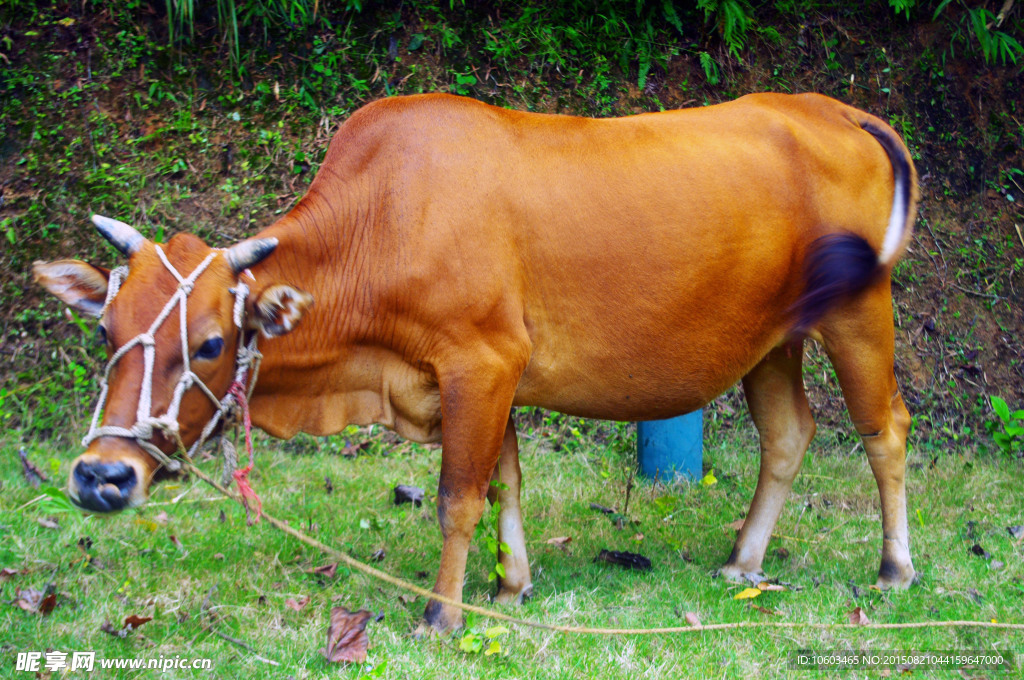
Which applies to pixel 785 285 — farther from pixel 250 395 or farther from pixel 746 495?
pixel 250 395

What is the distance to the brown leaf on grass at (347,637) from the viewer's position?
3.32 m

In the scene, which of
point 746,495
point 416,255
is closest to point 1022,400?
point 746,495

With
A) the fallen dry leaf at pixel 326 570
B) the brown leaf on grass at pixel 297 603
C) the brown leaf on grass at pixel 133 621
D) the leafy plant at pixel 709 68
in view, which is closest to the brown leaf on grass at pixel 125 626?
the brown leaf on grass at pixel 133 621

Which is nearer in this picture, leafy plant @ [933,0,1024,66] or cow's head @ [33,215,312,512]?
cow's head @ [33,215,312,512]

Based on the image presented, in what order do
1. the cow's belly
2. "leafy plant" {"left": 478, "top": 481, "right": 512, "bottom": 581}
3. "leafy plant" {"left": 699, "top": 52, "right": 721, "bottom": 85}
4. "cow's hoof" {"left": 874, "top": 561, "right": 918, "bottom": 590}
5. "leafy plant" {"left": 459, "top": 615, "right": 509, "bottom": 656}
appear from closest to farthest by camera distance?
"leafy plant" {"left": 459, "top": 615, "right": 509, "bottom": 656}
"leafy plant" {"left": 478, "top": 481, "right": 512, "bottom": 581}
the cow's belly
"cow's hoof" {"left": 874, "top": 561, "right": 918, "bottom": 590}
"leafy plant" {"left": 699, "top": 52, "right": 721, "bottom": 85}

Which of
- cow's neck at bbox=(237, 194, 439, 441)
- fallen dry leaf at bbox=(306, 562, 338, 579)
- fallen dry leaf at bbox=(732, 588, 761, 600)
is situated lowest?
fallen dry leaf at bbox=(306, 562, 338, 579)

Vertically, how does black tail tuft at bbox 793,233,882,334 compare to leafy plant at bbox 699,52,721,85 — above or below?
above

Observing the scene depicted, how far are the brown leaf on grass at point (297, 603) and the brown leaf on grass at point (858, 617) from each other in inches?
92.7

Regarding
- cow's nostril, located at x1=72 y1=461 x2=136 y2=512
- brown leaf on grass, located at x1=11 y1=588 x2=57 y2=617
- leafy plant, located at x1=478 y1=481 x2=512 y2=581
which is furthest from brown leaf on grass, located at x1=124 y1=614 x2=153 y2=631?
leafy plant, located at x1=478 y1=481 x2=512 y2=581

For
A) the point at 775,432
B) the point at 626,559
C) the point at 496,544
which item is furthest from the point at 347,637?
the point at 775,432

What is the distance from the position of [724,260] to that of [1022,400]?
403cm

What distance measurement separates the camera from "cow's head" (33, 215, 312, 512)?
3.08 meters

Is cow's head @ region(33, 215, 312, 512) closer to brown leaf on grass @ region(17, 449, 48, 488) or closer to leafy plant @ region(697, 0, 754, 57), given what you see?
Answer: brown leaf on grass @ region(17, 449, 48, 488)

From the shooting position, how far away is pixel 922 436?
6.50 m
